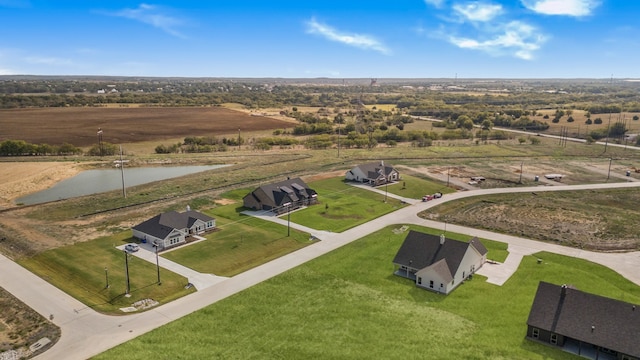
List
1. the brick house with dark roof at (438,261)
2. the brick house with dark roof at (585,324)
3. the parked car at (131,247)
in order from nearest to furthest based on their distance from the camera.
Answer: the brick house with dark roof at (585,324)
the brick house with dark roof at (438,261)
the parked car at (131,247)

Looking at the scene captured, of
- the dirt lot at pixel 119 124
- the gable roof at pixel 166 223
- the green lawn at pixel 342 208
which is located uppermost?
the dirt lot at pixel 119 124

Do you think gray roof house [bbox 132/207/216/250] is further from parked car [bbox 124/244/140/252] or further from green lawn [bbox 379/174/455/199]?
green lawn [bbox 379/174/455/199]

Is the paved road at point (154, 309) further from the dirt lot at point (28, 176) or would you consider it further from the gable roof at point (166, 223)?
the dirt lot at point (28, 176)

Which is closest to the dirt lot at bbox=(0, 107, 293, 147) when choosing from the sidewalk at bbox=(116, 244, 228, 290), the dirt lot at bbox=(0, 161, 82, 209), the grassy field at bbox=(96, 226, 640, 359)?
the dirt lot at bbox=(0, 161, 82, 209)

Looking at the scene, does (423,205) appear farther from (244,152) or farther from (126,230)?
(244,152)

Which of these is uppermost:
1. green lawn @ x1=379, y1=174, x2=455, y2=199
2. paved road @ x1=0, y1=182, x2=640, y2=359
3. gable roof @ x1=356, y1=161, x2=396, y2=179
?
gable roof @ x1=356, y1=161, x2=396, y2=179

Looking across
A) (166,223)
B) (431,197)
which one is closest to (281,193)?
(166,223)

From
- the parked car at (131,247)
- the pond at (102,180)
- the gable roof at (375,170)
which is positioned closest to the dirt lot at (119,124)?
the pond at (102,180)
